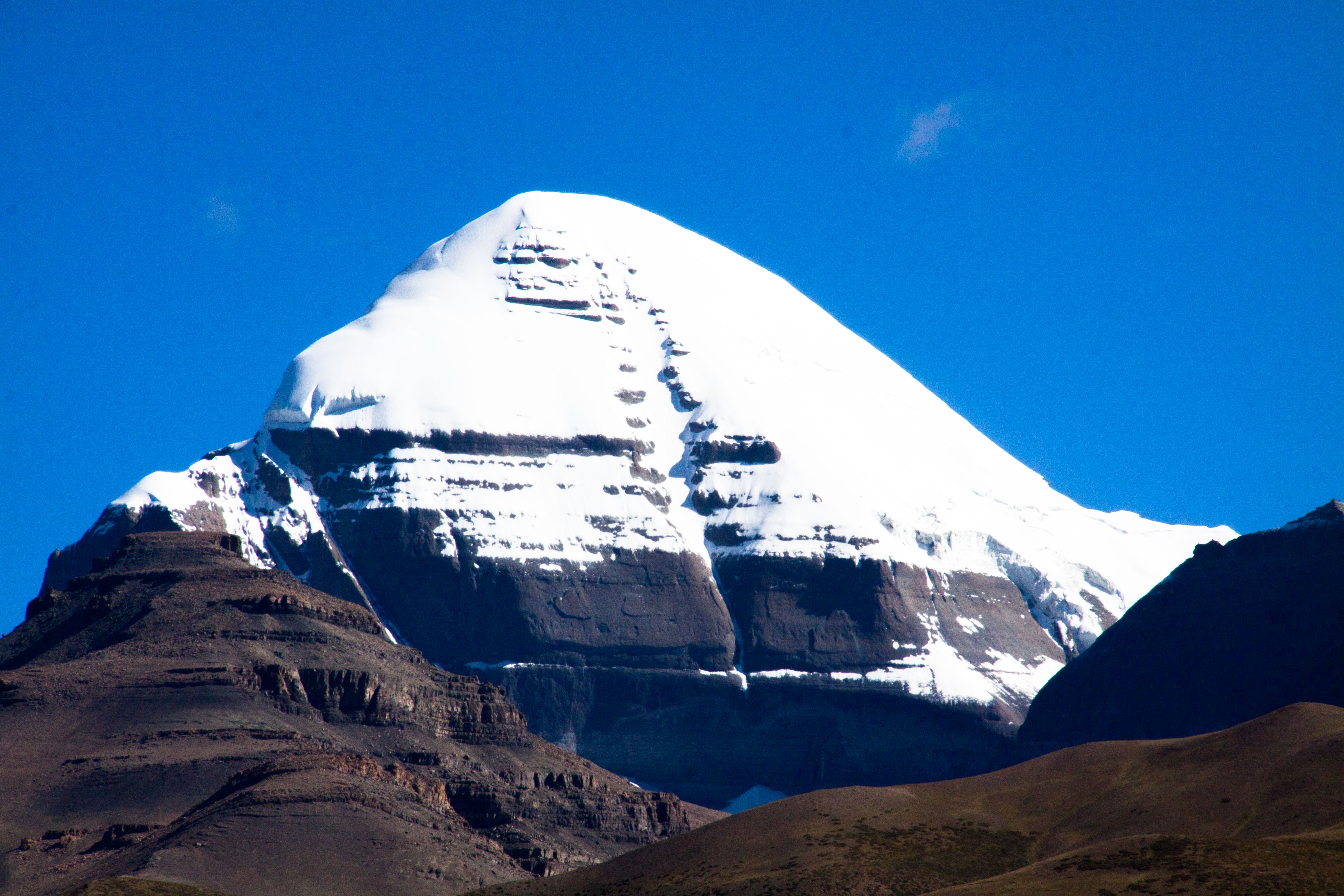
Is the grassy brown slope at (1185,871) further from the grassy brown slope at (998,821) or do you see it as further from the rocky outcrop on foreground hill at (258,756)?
the rocky outcrop on foreground hill at (258,756)

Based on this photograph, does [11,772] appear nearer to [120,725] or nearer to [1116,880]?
[120,725]

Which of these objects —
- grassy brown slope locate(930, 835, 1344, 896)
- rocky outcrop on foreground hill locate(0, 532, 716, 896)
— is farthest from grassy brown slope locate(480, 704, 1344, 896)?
rocky outcrop on foreground hill locate(0, 532, 716, 896)

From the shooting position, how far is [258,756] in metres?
149

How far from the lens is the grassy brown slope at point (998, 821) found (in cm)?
9556

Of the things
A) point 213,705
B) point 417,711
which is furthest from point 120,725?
point 417,711

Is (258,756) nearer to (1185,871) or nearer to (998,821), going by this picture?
(998,821)

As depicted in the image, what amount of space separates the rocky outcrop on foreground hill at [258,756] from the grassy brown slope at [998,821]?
2616 centimetres

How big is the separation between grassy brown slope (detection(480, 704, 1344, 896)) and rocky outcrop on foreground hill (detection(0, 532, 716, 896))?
26.2m

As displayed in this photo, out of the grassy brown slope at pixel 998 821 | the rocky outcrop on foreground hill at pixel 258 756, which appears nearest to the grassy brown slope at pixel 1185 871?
the grassy brown slope at pixel 998 821

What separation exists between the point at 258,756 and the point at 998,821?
66205 mm

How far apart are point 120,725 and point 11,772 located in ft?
31.5

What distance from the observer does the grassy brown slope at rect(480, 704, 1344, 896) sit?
314 ft

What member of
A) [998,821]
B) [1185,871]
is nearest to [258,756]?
[998,821]

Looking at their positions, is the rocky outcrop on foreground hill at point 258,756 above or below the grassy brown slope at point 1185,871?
above
